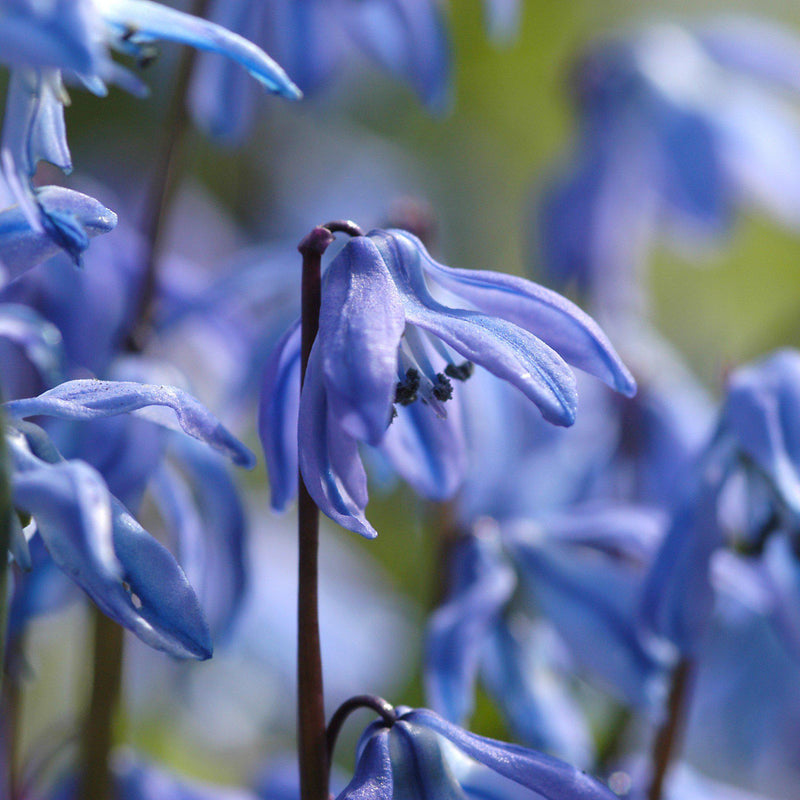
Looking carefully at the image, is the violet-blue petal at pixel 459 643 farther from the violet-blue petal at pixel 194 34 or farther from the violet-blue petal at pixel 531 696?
the violet-blue petal at pixel 194 34

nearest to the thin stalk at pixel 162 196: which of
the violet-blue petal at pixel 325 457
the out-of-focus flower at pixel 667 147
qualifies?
the violet-blue petal at pixel 325 457

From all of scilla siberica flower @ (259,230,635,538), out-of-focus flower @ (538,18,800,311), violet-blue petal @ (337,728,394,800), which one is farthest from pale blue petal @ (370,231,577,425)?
out-of-focus flower @ (538,18,800,311)

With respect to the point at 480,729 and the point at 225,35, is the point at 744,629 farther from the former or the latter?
the point at 225,35

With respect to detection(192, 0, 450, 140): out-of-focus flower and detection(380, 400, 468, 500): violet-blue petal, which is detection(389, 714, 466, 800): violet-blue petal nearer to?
detection(380, 400, 468, 500): violet-blue petal

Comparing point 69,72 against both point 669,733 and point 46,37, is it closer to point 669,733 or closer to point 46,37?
point 46,37

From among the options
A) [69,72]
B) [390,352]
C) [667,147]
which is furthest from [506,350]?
[667,147]

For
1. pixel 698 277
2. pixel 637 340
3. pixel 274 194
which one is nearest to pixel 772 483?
pixel 637 340
